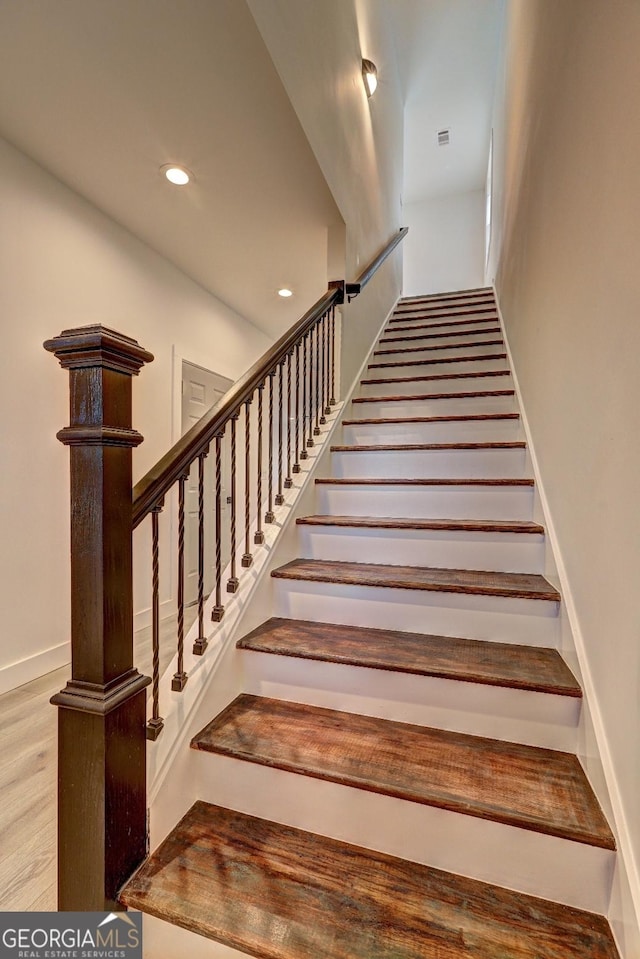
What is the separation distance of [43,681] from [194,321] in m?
2.55

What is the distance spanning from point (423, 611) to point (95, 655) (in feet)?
3.32

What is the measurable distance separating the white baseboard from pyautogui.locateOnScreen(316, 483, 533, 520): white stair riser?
5.05ft

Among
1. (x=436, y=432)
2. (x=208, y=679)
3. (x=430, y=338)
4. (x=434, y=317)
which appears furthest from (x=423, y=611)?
(x=434, y=317)

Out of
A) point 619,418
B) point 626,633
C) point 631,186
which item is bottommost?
point 626,633

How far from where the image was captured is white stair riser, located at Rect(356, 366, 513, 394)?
9.26ft

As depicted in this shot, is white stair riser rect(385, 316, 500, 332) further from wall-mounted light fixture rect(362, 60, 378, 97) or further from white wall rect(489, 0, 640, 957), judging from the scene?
white wall rect(489, 0, 640, 957)

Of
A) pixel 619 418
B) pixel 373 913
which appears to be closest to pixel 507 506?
pixel 619 418

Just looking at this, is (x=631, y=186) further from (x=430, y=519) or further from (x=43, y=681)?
(x=43, y=681)

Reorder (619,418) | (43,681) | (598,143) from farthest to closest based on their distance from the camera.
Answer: (43,681) → (598,143) → (619,418)

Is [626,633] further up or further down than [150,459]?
further down

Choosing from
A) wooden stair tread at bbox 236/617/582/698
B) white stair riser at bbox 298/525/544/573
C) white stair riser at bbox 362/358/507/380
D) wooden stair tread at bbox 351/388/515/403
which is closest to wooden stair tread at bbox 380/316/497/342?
white stair riser at bbox 362/358/507/380

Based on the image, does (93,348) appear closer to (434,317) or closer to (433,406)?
(433,406)

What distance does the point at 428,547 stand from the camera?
1825 mm

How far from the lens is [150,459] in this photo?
9.95 feet
